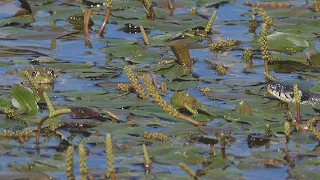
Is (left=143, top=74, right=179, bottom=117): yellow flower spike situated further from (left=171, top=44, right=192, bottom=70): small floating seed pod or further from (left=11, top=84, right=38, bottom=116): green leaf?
(left=171, top=44, right=192, bottom=70): small floating seed pod

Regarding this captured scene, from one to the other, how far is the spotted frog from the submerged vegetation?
1cm

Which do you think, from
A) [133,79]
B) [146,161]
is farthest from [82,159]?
[133,79]

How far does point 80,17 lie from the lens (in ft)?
29.7

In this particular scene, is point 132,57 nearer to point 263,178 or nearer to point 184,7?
point 184,7

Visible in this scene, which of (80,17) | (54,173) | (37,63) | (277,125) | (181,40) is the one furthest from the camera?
(80,17)

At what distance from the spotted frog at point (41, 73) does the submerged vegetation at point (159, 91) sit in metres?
0.01

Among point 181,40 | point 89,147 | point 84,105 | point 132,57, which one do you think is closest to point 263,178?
point 89,147

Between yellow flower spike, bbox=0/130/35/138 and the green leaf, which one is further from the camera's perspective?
the green leaf

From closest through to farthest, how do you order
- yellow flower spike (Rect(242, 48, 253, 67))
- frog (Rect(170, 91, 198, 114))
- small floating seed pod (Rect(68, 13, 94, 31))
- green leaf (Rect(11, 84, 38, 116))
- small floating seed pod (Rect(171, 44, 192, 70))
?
green leaf (Rect(11, 84, 38, 116))
frog (Rect(170, 91, 198, 114))
small floating seed pod (Rect(171, 44, 192, 70))
yellow flower spike (Rect(242, 48, 253, 67))
small floating seed pod (Rect(68, 13, 94, 31))

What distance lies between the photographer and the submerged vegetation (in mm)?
5062

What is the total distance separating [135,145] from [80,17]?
386cm

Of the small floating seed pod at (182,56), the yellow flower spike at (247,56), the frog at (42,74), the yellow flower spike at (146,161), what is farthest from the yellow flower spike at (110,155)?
the yellow flower spike at (247,56)

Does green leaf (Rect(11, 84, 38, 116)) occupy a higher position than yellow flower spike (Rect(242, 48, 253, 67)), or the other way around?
green leaf (Rect(11, 84, 38, 116))

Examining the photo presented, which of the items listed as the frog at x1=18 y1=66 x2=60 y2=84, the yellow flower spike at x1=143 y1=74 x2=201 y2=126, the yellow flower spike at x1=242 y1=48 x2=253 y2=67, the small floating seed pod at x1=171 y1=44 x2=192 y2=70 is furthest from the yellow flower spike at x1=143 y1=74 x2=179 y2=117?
the yellow flower spike at x1=242 y1=48 x2=253 y2=67
